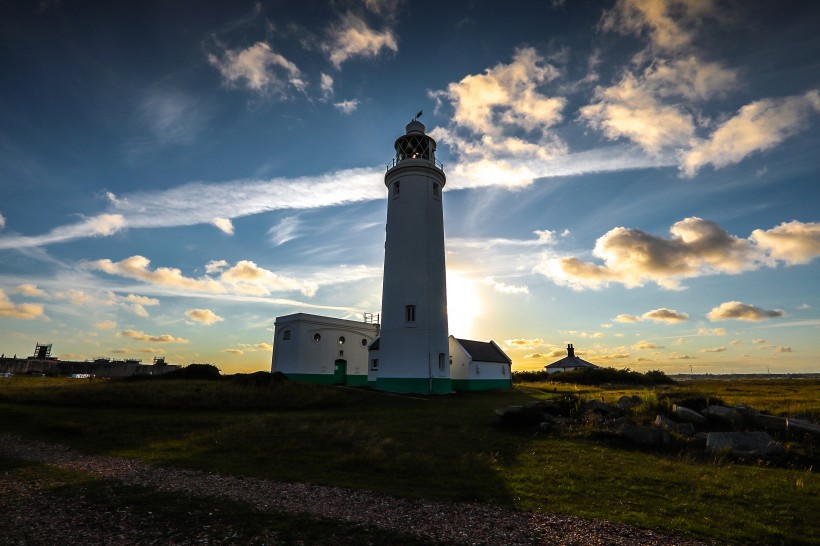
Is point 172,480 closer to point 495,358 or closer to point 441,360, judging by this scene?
point 441,360

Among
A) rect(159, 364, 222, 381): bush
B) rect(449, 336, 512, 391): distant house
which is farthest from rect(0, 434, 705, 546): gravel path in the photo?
rect(449, 336, 512, 391): distant house

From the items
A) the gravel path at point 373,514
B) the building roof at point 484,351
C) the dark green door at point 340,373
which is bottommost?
the gravel path at point 373,514

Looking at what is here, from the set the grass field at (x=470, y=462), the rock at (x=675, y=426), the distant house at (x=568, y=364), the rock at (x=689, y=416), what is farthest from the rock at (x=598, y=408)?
the distant house at (x=568, y=364)

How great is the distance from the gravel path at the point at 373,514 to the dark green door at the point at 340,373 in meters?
29.2

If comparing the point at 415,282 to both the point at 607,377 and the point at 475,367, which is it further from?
the point at 607,377

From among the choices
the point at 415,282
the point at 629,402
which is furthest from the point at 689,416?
the point at 415,282

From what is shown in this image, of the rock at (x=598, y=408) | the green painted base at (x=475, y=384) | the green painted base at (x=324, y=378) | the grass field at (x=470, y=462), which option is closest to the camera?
the grass field at (x=470, y=462)

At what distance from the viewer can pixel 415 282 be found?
98.4ft

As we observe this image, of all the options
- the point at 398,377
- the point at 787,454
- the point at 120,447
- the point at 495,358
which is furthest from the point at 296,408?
the point at 495,358

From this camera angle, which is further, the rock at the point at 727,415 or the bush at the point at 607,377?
the bush at the point at 607,377

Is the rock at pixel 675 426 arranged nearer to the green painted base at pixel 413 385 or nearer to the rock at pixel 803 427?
the rock at pixel 803 427

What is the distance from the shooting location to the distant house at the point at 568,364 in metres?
68.1

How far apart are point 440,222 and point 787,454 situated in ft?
76.8

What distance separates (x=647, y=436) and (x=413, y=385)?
1761 centimetres
